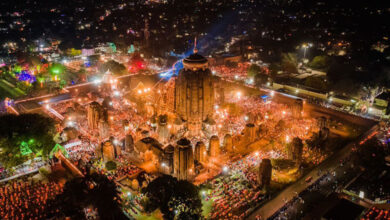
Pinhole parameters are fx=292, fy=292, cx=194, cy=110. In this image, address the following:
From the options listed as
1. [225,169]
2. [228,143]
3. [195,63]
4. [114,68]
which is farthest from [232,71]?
[225,169]

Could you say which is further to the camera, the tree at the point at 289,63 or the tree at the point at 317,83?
the tree at the point at 289,63

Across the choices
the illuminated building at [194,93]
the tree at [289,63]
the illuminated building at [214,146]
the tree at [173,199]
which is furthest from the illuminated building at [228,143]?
the tree at [289,63]

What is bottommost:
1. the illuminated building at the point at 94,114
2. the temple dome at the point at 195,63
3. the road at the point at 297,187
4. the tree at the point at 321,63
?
the road at the point at 297,187

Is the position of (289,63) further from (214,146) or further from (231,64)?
(214,146)

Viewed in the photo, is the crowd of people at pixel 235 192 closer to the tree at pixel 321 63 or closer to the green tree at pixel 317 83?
the green tree at pixel 317 83

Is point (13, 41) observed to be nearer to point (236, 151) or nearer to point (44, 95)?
point (44, 95)

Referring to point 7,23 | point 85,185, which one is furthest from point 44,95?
point 7,23
